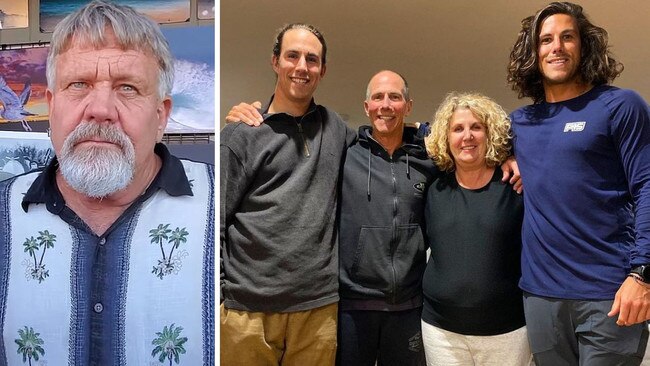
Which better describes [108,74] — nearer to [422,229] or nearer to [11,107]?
[11,107]

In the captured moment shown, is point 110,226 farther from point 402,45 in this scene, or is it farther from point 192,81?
point 402,45

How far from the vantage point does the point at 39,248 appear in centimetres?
146

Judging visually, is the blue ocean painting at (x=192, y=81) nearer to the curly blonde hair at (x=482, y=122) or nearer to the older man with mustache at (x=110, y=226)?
the older man with mustache at (x=110, y=226)

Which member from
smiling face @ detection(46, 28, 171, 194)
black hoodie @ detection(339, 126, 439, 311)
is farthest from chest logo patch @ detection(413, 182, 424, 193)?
smiling face @ detection(46, 28, 171, 194)

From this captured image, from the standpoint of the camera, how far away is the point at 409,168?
166 cm

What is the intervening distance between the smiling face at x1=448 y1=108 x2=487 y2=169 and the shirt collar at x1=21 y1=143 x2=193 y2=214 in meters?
0.79

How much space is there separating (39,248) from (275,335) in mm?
Result: 720

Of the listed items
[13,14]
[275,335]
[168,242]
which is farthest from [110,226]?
[13,14]

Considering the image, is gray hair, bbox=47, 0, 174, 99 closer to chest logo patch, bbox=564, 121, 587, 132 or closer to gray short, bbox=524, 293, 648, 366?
chest logo patch, bbox=564, 121, 587, 132

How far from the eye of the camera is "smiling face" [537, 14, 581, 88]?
1.50 m

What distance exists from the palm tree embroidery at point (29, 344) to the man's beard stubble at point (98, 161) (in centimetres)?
42

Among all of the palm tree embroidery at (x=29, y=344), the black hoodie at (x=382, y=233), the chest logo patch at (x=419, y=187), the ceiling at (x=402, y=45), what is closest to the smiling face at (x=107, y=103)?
the palm tree embroidery at (x=29, y=344)

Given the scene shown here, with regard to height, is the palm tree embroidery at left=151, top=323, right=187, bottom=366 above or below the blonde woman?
below

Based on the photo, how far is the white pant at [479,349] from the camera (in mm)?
1512
